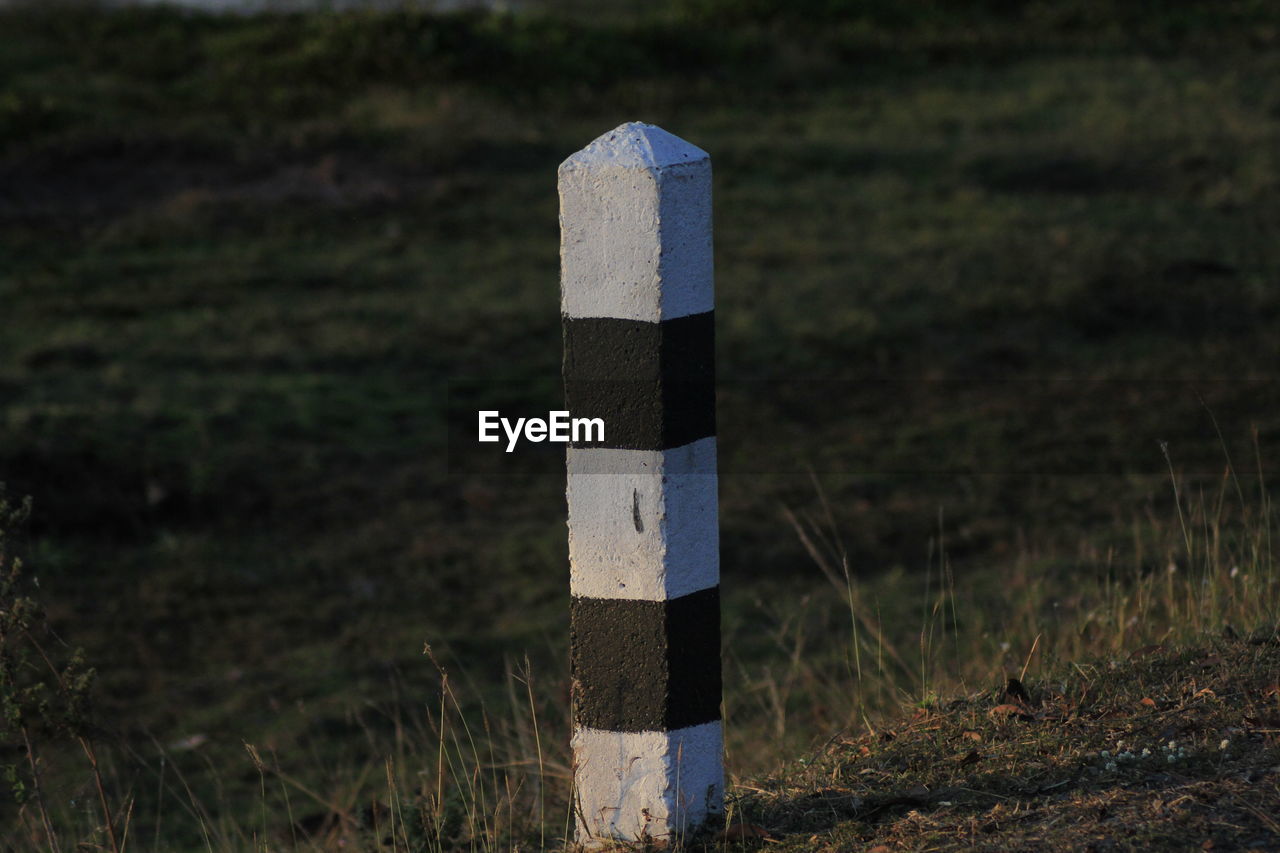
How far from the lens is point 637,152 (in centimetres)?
247

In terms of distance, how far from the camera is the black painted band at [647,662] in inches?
101

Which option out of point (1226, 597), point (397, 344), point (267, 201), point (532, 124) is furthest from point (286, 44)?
point (1226, 597)

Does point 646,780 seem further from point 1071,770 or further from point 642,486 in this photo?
point 1071,770

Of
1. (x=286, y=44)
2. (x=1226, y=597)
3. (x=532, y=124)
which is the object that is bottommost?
(x=1226, y=597)

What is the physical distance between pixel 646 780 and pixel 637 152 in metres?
1.09

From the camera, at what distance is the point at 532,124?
1436cm

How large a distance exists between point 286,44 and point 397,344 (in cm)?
956

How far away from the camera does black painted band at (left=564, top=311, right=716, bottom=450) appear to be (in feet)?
8.27

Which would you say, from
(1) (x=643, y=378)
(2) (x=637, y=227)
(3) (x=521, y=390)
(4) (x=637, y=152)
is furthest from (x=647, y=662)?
(3) (x=521, y=390)

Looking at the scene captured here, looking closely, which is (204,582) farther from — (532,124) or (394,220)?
(532,124)

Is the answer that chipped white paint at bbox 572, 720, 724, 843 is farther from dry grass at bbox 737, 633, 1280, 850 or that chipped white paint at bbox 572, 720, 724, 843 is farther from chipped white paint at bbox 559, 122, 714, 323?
chipped white paint at bbox 559, 122, 714, 323

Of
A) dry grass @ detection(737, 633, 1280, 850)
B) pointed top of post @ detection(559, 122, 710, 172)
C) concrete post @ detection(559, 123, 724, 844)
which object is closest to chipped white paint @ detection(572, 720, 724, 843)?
concrete post @ detection(559, 123, 724, 844)

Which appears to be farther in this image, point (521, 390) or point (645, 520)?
point (521, 390)

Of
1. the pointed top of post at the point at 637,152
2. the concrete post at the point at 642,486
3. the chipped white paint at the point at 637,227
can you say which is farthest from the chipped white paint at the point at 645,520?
the pointed top of post at the point at 637,152
